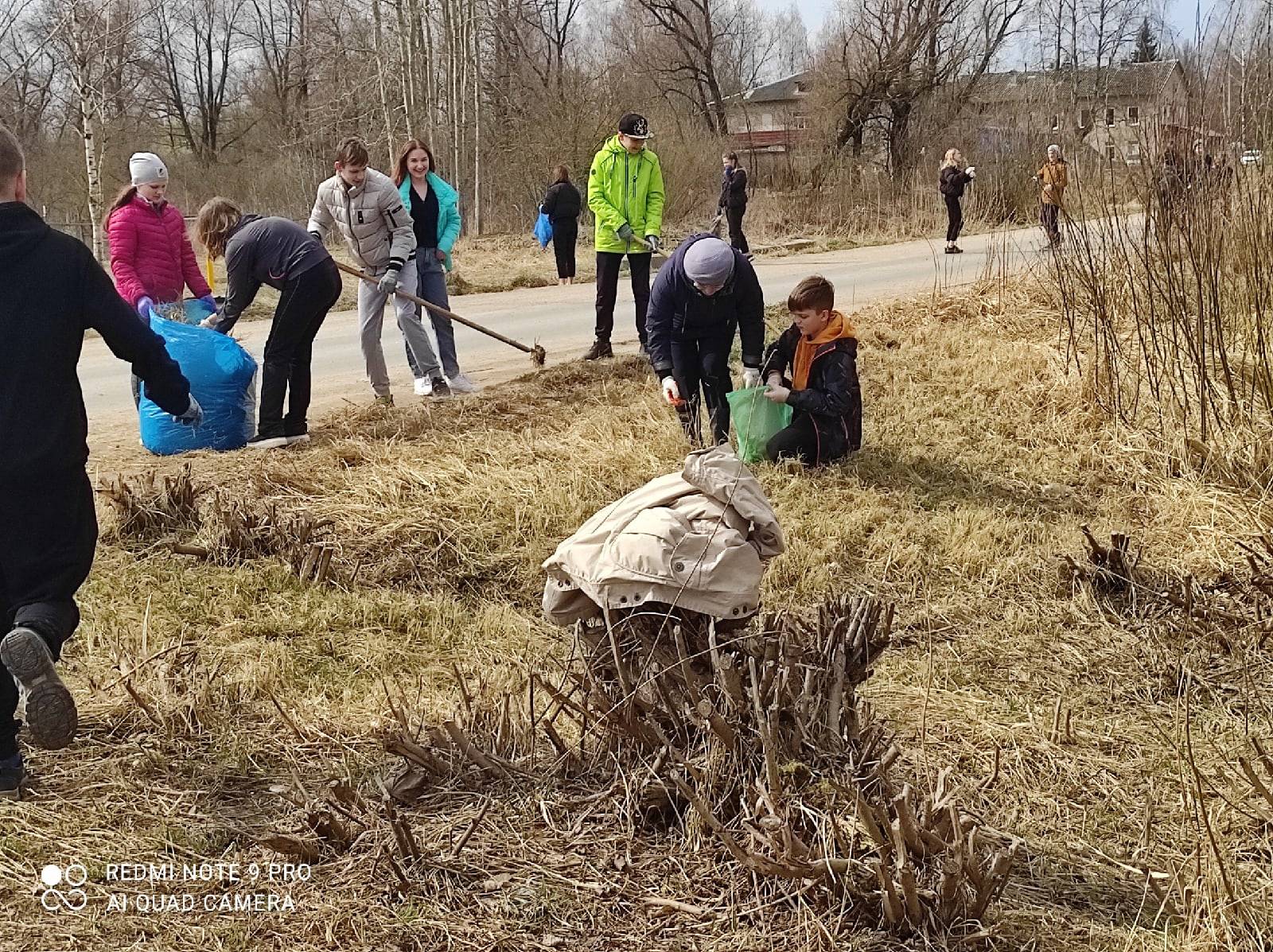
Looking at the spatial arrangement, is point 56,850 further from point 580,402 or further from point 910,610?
point 580,402

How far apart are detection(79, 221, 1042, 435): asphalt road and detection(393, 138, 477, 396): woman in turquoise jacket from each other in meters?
0.38

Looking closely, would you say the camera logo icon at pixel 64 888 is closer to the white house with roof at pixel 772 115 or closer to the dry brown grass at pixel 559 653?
the dry brown grass at pixel 559 653

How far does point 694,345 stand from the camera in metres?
5.77

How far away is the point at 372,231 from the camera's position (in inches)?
276

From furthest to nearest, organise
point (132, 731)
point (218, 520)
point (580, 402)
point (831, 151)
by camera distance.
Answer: point (831, 151), point (580, 402), point (218, 520), point (132, 731)

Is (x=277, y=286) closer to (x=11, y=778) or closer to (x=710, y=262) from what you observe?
(x=710, y=262)

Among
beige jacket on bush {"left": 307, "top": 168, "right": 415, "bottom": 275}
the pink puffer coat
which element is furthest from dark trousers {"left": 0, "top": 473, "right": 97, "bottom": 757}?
beige jacket on bush {"left": 307, "top": 168, "right": 415, "bottom": 275}

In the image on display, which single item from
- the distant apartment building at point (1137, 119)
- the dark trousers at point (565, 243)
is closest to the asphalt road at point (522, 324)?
the dark trousers at point (565, 243)

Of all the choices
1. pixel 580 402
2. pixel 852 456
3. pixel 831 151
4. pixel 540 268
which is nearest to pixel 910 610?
pixel 852 456

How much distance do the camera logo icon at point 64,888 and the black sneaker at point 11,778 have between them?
1.19 feet

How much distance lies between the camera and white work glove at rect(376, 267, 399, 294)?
275 inches

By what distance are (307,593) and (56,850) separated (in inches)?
68.9

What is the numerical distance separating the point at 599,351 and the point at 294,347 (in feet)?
9.85

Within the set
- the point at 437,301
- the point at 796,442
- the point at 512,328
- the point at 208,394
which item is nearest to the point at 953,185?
the point at 512,328
